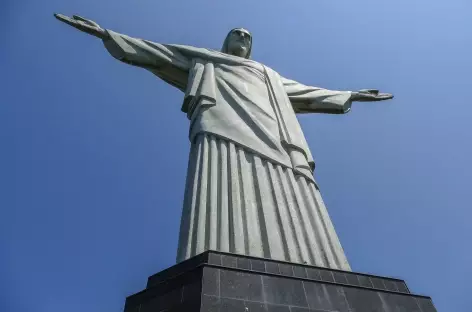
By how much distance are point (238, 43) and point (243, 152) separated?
445 centimetres

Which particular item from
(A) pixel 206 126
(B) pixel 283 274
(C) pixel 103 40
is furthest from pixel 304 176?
(C) pixel 103 40

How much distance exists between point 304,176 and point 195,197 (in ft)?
5.78

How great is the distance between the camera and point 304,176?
7066mm

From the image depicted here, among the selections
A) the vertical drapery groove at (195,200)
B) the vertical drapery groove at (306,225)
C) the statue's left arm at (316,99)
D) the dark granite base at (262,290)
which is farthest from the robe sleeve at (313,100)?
the dark granite base at (262,290)

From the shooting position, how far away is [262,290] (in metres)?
4.41

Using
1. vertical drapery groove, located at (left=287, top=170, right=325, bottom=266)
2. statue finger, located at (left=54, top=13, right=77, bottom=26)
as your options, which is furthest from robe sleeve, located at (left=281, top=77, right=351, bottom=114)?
statue finger, located at (left=54, top=13, right=77, bottom=26)

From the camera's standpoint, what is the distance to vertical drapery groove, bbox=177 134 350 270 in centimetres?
552

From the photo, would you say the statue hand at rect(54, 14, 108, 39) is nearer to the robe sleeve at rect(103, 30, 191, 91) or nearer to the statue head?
the robe sleeve at rect(103, 30, 191, 91)

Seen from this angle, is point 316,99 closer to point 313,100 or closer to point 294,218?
point 313,100

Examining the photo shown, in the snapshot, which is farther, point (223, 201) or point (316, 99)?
point (316, 99)

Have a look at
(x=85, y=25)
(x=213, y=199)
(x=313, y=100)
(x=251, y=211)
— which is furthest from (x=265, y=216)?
(x=85, y=25)

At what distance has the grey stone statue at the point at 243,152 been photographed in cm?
566

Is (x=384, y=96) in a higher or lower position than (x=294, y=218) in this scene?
higher

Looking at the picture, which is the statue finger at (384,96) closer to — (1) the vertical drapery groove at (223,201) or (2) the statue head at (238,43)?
(2) the statue head at (238,43)
